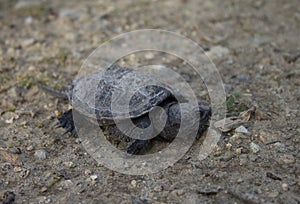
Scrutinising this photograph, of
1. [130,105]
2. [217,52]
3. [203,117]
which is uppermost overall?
[130,105]

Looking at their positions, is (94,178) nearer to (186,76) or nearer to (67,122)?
(67,122)

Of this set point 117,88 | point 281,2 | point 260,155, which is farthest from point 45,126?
point 281,2

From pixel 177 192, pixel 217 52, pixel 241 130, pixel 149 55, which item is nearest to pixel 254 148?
pixel 241 130

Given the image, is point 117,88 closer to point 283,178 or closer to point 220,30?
point 283,178

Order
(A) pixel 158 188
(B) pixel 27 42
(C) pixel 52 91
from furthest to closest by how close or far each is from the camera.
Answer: (B) pixel 27 42, (C) pixel 52 91, (A) pixel 158 188

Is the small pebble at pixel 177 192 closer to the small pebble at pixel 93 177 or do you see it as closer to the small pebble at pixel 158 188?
the small pebble at pixel 158 188

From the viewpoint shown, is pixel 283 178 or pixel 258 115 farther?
pixel 258 115

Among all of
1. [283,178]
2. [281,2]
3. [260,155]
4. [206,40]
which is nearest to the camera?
[283,178]

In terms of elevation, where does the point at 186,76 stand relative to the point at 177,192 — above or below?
below
